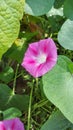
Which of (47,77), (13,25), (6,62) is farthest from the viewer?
(6,62)

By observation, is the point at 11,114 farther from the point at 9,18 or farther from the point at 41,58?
the point at 9,18

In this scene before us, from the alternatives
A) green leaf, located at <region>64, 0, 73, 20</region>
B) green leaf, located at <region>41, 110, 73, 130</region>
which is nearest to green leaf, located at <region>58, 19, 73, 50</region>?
green leaf, located at <region>64, 0, 73, 20</region>

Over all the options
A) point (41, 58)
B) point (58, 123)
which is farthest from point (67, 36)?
point (58, 123)

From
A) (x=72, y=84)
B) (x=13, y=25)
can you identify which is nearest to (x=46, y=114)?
(x=72, y=84)

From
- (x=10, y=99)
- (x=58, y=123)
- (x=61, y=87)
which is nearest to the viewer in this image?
(x=61, y=87)

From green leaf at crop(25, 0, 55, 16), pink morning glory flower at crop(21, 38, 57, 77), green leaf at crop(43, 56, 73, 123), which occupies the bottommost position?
green leaf at crop(43, 56, 73, 123)

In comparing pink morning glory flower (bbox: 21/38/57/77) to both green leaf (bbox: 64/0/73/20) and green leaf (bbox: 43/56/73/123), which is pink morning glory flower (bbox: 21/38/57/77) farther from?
green leaf (bbox: 64/0/73/20)

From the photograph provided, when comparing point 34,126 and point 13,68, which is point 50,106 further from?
point 13,68
